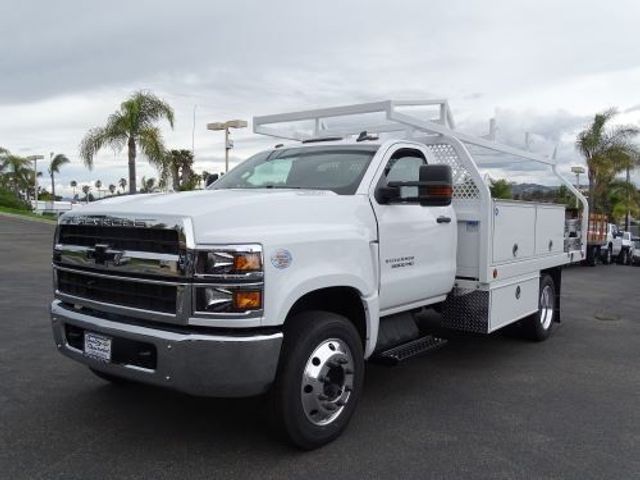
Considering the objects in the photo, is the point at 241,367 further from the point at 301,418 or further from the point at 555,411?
the point at 555,411

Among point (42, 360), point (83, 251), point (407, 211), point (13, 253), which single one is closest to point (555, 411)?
point (407, 211)

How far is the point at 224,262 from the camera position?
3332 mm

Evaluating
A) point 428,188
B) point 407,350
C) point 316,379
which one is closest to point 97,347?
point 316,379

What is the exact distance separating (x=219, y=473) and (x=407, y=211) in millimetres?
2291

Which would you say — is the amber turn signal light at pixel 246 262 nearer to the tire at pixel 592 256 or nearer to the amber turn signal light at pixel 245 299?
the amber turn signal light at pixel 245 299

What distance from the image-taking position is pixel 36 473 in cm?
348

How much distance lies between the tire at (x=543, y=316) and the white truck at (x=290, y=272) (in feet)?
5.10

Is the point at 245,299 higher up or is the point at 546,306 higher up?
the point at 245,299

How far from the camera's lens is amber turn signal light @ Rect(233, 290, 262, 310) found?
334 centimetres

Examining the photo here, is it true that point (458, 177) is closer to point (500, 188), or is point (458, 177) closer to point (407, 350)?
point (500, 188)

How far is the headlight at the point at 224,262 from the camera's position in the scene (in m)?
3.32

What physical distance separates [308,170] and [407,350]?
5.30ft

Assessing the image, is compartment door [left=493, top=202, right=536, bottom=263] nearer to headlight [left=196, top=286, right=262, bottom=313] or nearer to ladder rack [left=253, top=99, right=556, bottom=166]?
ladder rack [left=253, top=99, right=556, bottom=166]

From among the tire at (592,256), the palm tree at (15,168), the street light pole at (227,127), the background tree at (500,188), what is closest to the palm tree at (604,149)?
the tire at (592,256)
